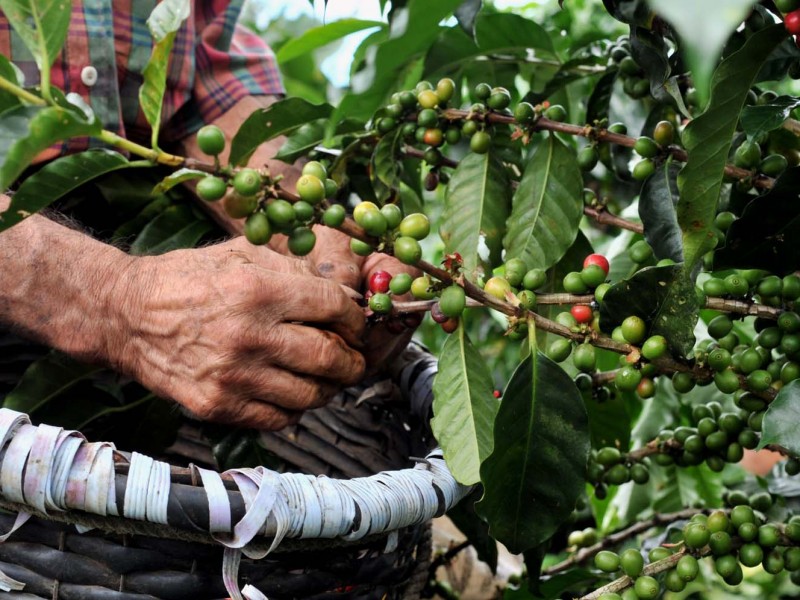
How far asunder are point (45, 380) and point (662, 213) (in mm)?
961

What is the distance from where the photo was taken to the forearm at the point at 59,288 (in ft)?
3.89

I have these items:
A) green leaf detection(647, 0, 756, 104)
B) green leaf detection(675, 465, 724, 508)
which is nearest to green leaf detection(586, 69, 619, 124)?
green leaf detection(675, 465, 724, 508)

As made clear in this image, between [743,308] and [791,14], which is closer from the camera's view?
[791,14]

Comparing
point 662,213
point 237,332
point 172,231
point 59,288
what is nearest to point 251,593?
point 237,332

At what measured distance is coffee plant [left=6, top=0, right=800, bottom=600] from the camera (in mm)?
843

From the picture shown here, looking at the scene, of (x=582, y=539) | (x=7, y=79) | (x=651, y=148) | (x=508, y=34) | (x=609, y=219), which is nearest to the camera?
(x=7, y=79)

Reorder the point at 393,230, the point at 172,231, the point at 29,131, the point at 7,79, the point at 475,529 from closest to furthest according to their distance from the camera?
1. the point at 29,131
2. the point at 7,79
3. the point at 393,230
4. the point at 475,529
5. the point at 172,231

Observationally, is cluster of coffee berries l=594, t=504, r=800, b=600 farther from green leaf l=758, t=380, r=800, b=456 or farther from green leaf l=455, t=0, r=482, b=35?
green leaf l=455, t=0, r=482, b=35

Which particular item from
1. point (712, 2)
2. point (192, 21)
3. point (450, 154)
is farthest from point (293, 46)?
point (712, 2)

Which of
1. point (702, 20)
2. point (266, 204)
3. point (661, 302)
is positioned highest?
point (702, 20)

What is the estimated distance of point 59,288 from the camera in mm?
1188

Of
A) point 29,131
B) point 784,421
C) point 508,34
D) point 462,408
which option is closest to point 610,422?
point 462,408

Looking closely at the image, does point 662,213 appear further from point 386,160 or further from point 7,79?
point 7,79

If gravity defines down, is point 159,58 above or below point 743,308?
above
